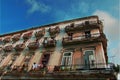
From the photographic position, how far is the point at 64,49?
54.3 ft

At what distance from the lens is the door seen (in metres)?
13.5

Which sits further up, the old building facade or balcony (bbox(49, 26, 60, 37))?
balcony (bbox(49, 26, 60, 37))

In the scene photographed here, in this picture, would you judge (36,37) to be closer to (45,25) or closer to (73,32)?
(45,25)

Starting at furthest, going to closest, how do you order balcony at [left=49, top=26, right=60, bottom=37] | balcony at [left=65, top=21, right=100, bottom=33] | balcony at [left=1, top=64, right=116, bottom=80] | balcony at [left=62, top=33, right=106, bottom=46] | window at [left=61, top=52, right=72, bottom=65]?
balcony at [left=49, top=26, right=60, bottom=37], balcony at [left=65, top=21, right=100, bottom=33], window at [left=61, top=52, right=72, bottom=65], balcony at [left=62, top=33, right=106, bottom=46], balcony at [left=1, top=64, right=116, bottom=80]

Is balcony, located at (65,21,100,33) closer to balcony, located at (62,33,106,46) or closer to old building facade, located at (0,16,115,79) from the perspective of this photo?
old building facade, located at (0,16,115,79)

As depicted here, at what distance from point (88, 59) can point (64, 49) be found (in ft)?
11.8

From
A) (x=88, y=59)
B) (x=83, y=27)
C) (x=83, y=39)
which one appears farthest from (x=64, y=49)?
(x=83, y=27)

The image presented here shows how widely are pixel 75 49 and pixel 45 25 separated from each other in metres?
9.71

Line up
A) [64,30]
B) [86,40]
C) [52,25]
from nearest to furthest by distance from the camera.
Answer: [86,40] < [64,30] < [52,25]

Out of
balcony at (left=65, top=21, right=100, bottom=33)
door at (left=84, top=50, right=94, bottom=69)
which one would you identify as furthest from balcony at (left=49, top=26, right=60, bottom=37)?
door at (left=84, top=50, right=94, bottom=69)

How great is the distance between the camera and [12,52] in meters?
21.0

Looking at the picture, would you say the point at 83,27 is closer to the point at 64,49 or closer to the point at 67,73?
the point at 64,49

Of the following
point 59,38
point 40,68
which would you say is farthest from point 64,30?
point 40,68

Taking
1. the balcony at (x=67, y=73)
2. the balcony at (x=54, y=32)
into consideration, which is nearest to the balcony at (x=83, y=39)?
the balcony at (x=54, y=32)
